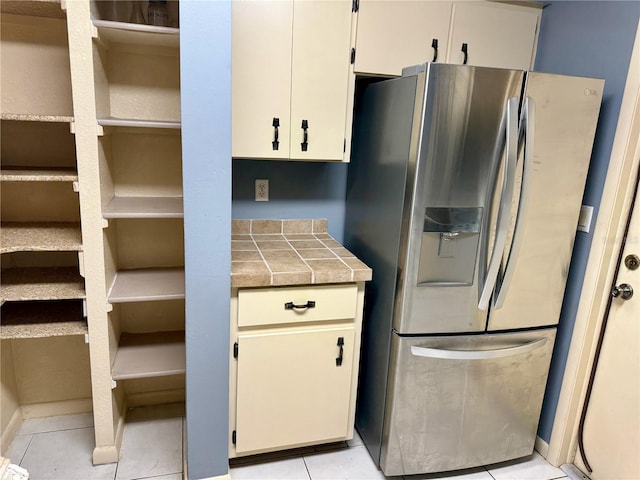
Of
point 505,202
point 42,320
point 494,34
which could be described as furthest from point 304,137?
point 42,320

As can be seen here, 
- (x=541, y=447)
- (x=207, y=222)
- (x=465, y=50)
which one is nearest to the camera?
(x=207, y=222)

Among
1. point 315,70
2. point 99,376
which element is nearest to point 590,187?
point 315,70

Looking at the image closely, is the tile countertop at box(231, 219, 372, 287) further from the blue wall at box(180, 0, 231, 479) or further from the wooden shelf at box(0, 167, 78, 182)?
the wooden shelf at box(0, 167, 78, 182)

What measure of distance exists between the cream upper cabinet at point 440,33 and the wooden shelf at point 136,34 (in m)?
0.76

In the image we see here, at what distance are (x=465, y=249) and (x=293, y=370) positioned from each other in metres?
0.83

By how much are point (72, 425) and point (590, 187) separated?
2.55m

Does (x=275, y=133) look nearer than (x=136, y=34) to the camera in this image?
No

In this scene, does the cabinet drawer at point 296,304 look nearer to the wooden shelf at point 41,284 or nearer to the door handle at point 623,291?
the wooden shelf at point 41,284

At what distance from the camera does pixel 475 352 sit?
1783 millimetres

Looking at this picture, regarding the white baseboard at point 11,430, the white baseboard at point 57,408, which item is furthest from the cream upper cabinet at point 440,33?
the white baseboard at point 11,430

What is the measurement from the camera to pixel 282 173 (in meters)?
2.21

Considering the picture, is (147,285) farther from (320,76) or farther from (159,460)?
(320,76)

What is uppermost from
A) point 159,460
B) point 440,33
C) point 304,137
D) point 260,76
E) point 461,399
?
point 440,33

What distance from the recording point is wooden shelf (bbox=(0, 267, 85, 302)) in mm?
1676
